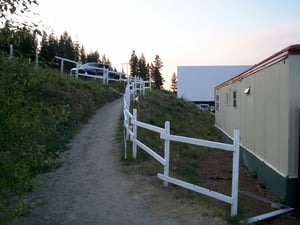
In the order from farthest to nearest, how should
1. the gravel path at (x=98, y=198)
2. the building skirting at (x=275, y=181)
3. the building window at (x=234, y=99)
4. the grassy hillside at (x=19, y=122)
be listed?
the building window at (x=234, y=99), the building skirting at (x=275, y=181), the gravel path at (x=98, y=198), the grassy hillside at (x=19, y=122)

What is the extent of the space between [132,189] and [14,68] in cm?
425

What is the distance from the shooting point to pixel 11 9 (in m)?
4.00

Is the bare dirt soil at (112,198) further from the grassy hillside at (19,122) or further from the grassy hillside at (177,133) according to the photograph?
the grassy hillside at (19,122)

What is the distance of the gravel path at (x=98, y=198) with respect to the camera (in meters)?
6.21

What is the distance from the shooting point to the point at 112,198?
7.25 m

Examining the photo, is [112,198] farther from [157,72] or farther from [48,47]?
[157,72]

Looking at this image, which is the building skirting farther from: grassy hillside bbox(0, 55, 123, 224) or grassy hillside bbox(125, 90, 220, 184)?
grassy hillside bbox(0, 55, 123, 224)

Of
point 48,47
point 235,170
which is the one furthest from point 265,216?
point 48,47

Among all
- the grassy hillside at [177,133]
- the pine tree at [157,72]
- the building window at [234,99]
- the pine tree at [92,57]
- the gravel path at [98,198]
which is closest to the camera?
the gravel path at [98,198]

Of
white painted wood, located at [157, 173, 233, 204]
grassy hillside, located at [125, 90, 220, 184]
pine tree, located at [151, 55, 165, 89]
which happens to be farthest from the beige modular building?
pine tree, located at [151, 55, 165, 89]

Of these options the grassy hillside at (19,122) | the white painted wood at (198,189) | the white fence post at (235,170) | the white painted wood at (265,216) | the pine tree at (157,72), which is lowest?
the white painted wood at (265,216)

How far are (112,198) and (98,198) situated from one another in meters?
0.25

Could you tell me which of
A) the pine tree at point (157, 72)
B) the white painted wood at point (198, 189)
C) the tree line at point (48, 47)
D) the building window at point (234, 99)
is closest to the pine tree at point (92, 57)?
the tree line at point (48, 47)

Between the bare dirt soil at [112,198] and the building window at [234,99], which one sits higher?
the building window at [234,99]
